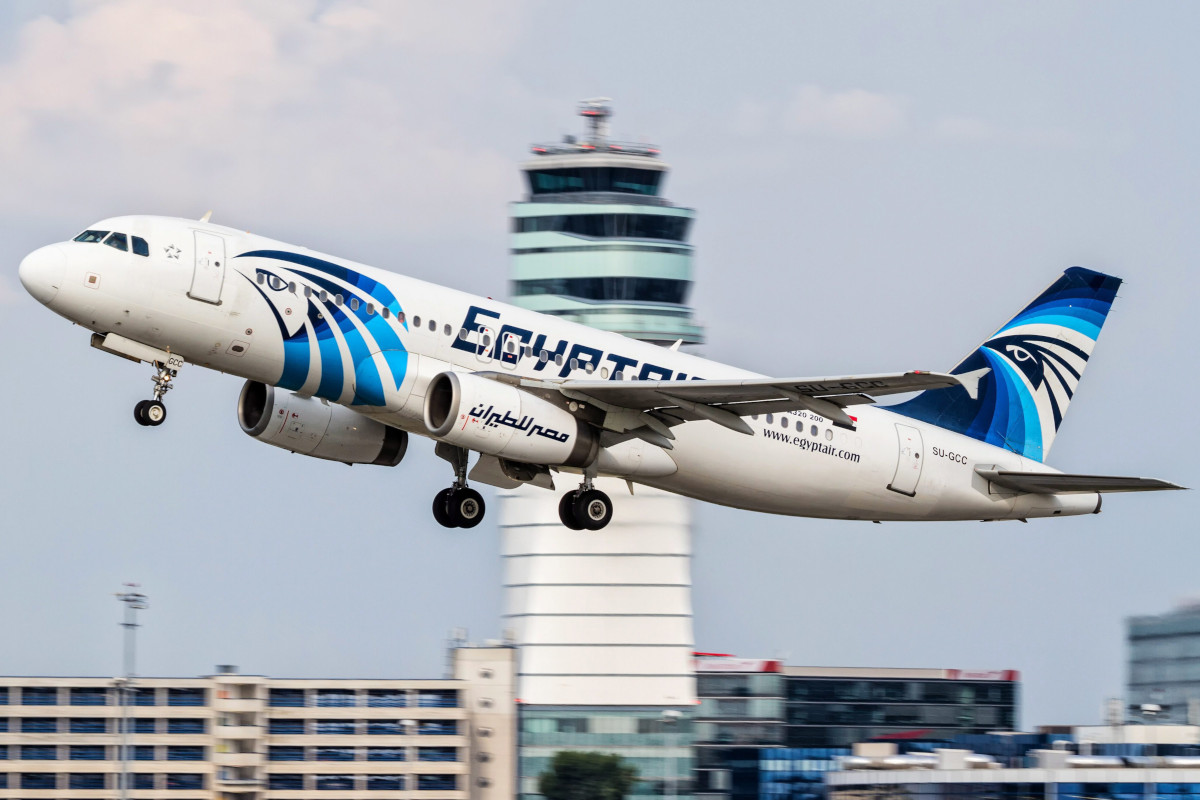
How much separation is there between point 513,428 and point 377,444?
5.10 m

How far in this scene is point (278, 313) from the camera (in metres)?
35.4

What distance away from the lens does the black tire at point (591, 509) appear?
38344 mm

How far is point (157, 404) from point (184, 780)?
5763cm

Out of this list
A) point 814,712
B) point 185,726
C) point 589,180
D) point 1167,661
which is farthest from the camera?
point 1167,661

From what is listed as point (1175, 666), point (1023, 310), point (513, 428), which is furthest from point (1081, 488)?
point (1175, 666)

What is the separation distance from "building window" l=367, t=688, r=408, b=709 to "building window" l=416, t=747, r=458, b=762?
2.74 meters

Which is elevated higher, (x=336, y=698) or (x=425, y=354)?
(x=425, y=354)

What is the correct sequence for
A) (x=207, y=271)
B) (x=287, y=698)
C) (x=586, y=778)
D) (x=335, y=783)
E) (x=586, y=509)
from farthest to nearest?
1. (x=586, y=778)
2. (x=287, y=698)
3. (x=335, y=783)
4. (x=586, y=509)
5. (x=207, y=271)

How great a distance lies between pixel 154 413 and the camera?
35594mm

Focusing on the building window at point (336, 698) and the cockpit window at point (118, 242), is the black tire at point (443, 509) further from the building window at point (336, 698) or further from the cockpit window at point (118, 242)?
the building window at point (336, 698)

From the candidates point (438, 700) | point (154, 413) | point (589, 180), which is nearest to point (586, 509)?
point (154, 413)

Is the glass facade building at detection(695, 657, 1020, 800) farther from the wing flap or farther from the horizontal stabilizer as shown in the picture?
the wing flap

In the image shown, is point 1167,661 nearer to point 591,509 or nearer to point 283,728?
point 283,728

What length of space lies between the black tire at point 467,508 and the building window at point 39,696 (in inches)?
2284
